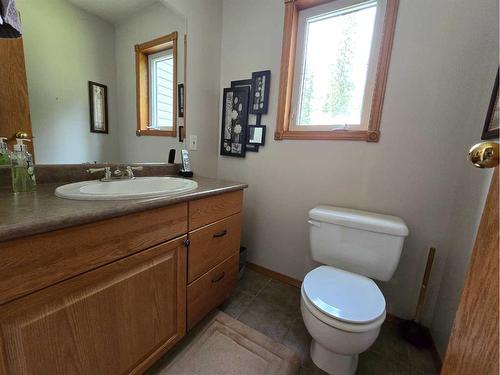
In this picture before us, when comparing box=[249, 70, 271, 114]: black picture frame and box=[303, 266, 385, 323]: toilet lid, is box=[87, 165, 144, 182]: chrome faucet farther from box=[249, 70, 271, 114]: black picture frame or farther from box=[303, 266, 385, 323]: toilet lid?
box=[303, 266, 385, 323]: toilet lid

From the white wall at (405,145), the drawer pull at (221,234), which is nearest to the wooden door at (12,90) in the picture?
the drawer pull at (221,234)

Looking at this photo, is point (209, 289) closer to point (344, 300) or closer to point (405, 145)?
point (344, 300)

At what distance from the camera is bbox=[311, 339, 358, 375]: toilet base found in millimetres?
1029

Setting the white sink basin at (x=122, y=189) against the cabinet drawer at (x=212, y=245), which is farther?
the cabinet drawer at (x=212, y=245)

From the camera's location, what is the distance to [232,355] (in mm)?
1105

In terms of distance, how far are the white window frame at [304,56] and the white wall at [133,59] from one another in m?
0.78

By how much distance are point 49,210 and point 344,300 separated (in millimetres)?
1151

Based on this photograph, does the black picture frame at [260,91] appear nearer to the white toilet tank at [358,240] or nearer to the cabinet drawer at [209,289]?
the white toilet tank at [358,240]

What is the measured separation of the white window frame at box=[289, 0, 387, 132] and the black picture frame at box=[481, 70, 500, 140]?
0.49 metres

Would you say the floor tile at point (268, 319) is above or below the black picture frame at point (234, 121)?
below

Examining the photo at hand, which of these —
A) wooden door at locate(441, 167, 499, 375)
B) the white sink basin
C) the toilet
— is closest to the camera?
wooden door at locate(441, 167, 499, 375)

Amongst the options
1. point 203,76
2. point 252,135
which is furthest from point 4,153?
point 252,135

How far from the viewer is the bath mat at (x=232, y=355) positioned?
103 cm

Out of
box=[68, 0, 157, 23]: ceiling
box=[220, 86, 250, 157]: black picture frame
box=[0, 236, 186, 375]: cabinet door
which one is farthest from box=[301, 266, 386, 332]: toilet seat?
box=[68, 0, 157, 23]: ceiling
